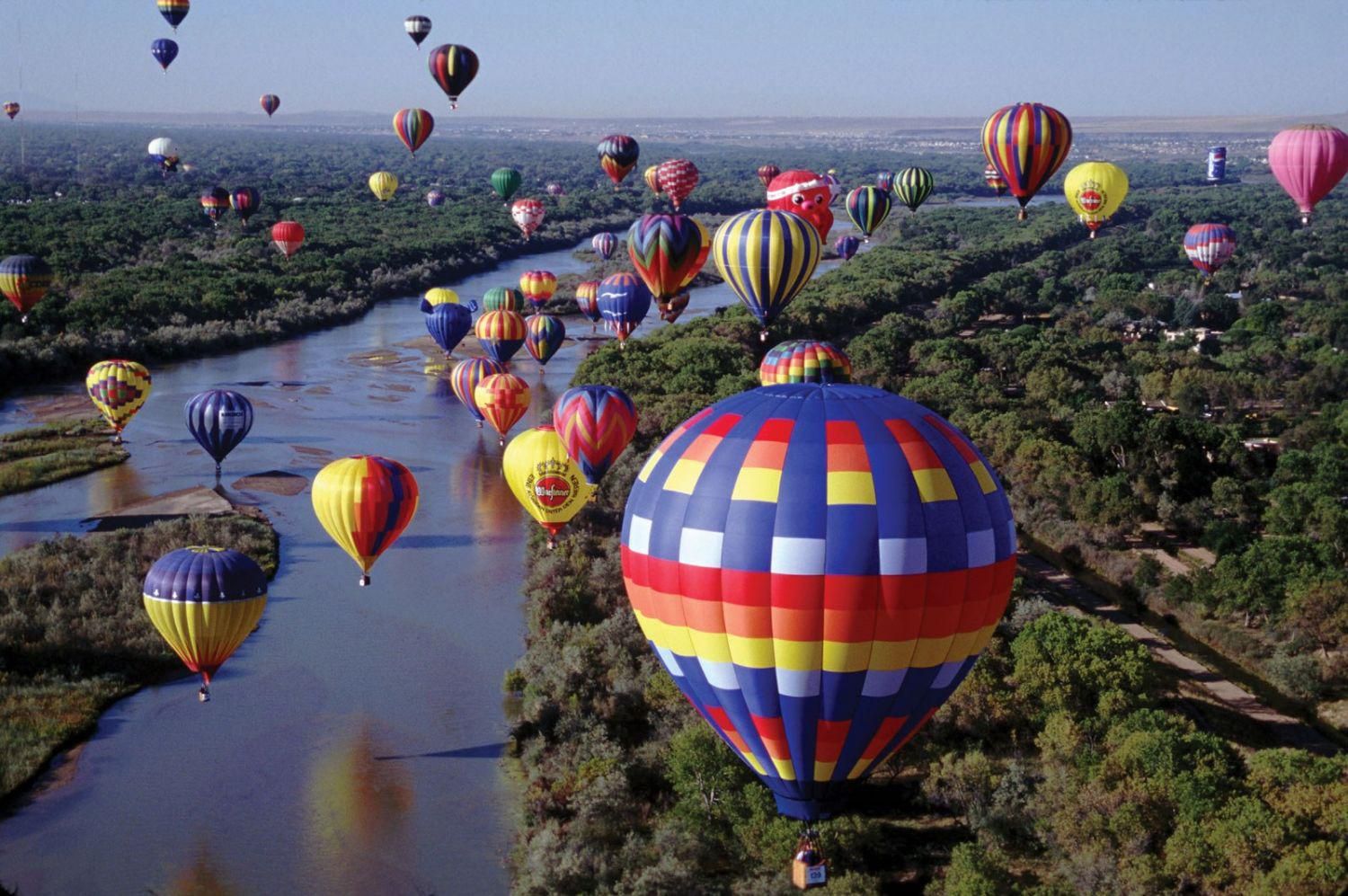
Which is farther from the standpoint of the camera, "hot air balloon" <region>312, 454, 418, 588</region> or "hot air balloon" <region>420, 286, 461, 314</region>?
"hot air balloon" <region>420, 286, 461, 314</region>

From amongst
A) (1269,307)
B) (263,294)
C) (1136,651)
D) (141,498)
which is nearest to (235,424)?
(141,498)

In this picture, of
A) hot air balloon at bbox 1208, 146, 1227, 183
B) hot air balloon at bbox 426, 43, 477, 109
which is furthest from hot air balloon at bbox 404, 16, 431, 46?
hot air balloon at bbox 1208, 146, 1227, 183

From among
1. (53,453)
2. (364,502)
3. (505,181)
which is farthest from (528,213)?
(364,502)

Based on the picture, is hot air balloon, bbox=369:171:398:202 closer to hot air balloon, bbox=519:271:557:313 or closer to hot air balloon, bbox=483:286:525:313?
hot air balloon, bbox=519:271:557:313

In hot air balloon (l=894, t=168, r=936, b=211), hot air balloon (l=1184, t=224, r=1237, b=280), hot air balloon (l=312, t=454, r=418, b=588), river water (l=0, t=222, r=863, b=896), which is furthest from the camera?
hot air balloon (l=1184, t=224, r=1237, b=280)

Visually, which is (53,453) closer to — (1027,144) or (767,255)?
(767,255)

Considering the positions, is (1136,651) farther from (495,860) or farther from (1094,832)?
(495,860)

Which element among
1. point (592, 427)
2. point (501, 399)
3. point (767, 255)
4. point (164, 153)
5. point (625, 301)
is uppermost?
point (164, 153)
